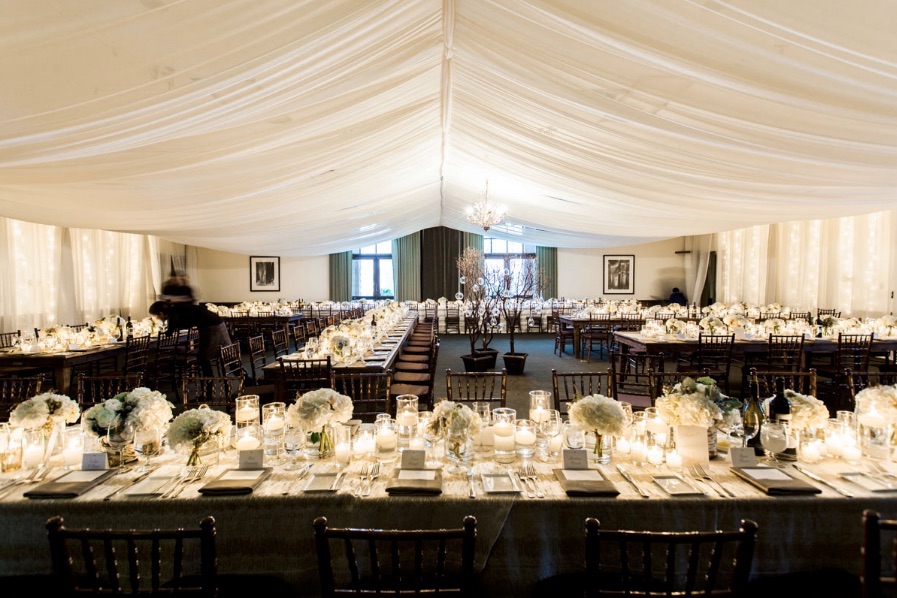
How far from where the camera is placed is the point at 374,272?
17.4 metres

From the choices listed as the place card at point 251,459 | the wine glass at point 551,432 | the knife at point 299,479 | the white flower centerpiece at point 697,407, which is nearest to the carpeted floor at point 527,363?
the wine glass at point 551,432

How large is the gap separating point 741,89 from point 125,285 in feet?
43.4

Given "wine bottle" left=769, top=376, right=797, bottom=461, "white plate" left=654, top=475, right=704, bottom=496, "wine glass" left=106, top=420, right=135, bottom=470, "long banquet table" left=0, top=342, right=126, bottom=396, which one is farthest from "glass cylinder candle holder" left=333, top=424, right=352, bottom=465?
"long banquet table" left=0, top=342, right=126, bottom=396

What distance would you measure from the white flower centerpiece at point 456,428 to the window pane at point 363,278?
1528cm

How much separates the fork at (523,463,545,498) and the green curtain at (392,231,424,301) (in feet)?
48.7

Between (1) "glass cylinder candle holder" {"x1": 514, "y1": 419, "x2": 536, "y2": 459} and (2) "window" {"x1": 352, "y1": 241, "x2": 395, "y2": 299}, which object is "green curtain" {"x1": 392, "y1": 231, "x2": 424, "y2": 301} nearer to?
(2) "window" {"x1": 352, "y1": 241, "x2": 395, "y2": 299}

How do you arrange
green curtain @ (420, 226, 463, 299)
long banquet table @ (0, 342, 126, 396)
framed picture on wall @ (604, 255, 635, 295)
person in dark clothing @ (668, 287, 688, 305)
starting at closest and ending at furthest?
long banquet table @ (0, 342, 126, 396)
person in dark clothing @ (668, 287, 688, 305)
framed picture on wall @ (604, 255, 635, 295)
green curtain @ (420, 226, 463, 299)

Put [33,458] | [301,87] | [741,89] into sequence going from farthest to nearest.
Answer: [301,87] → [741,89] → [33,458]

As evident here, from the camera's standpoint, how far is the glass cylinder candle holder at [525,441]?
94.8 inches

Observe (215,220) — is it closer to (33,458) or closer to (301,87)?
(301,87)

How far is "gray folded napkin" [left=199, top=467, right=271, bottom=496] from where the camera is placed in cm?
202

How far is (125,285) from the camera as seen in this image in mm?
12023

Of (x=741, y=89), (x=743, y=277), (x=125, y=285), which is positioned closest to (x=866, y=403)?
(x=741, y=89)

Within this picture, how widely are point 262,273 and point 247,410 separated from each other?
576 inches
